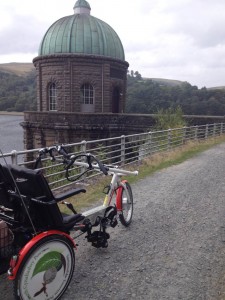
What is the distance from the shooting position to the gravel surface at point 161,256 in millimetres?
3388

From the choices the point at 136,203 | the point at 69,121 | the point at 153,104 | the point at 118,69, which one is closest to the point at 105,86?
the point at 118,69

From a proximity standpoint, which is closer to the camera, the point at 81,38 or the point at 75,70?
the point at 75,70

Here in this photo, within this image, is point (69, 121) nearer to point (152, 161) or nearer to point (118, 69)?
point (118, 69)

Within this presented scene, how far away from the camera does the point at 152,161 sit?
1106 cm

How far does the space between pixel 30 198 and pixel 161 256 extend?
2116 mm

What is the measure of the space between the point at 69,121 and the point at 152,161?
11079 mm

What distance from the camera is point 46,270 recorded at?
9.52 ft

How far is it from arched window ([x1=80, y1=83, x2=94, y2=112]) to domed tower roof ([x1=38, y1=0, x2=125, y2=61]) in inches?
104

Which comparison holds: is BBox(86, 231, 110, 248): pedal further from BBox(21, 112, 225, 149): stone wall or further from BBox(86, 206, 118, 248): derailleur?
BBox(21, 112, 225, 149): stone wall

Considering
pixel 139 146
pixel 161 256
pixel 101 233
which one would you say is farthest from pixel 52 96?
→ pixel 161 256

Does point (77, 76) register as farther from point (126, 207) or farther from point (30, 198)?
point (30, 198)

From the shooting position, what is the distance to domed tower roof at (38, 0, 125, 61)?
79.4 feet

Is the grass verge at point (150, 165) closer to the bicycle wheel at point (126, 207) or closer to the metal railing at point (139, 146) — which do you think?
the metal railing at point (139, 146)

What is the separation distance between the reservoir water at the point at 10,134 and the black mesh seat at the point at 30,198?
81.3ft
